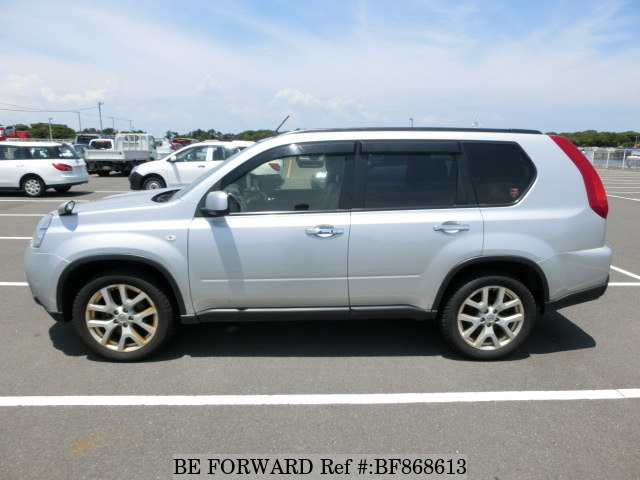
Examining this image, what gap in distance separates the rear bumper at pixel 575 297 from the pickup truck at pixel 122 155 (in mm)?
21567

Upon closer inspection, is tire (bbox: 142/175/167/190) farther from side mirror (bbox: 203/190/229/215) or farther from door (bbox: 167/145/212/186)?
side mirror (bbox: 203/190/229/215)

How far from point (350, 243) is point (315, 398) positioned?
112 cm

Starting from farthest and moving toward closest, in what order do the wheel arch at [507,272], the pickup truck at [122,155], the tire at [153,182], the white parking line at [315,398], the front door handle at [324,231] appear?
the pickup truck at [122,155] → the tire at [153,182] → the wheel arch at [507,272] → the front door handle at [324,231] → the white parking line at [315,398]

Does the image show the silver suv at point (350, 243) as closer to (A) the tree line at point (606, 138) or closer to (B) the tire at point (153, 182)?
(B) the tire at point (153, 182)

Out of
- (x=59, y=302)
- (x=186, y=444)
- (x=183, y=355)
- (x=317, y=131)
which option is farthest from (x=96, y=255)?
(x=317, y=131)

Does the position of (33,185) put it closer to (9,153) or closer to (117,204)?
(9,153)

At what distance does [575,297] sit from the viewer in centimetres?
378

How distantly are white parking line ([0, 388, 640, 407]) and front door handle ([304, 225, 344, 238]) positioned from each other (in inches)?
44.5

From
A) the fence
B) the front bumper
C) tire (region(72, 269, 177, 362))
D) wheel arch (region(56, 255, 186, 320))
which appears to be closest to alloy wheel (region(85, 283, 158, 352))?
tire (region(72, 269, 177, 362))

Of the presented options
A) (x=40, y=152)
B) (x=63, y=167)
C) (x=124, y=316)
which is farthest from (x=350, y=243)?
(x=40, y=152)

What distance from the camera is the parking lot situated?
268 centimetres

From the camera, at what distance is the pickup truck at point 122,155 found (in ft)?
71.7

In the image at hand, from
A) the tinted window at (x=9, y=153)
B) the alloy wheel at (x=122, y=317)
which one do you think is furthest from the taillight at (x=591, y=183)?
the tinted window at (x=9, y=153)

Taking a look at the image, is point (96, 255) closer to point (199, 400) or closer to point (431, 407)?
point (199, 400)
